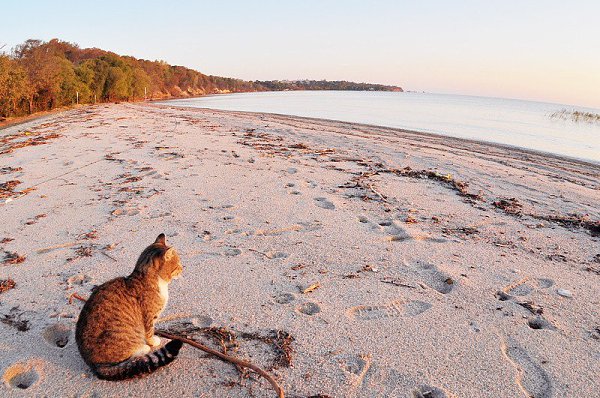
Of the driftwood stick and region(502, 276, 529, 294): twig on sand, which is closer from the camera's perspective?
the driftwood stick

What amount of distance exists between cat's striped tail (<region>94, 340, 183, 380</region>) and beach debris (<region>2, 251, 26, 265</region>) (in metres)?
2.13

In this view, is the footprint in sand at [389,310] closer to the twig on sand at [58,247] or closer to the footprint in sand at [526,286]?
the footprint in sand at [526,286]

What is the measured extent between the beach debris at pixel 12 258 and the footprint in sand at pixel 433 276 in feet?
12.1

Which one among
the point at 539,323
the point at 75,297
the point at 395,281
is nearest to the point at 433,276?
the point at 395,281

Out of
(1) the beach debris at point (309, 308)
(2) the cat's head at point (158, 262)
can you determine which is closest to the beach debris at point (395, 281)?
(1) the beach debris at point (309, 308)

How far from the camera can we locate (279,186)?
628 centimetres

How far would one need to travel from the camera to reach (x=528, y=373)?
7.68 ft

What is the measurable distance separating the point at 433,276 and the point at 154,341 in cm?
247

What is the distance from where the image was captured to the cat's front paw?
7.65 feet

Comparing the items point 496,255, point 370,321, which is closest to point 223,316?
point 370,321

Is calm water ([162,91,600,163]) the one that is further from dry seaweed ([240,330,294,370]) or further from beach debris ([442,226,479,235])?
dry seaweed ([240,330,294,370])

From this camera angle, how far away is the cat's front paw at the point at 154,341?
2.33 m

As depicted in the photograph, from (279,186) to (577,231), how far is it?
13.9 ft

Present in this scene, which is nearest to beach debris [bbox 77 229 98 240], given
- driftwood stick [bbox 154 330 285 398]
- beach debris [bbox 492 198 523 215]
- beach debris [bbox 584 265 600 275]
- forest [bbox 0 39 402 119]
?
driftwood stick [bbox 154 330 285 398]
